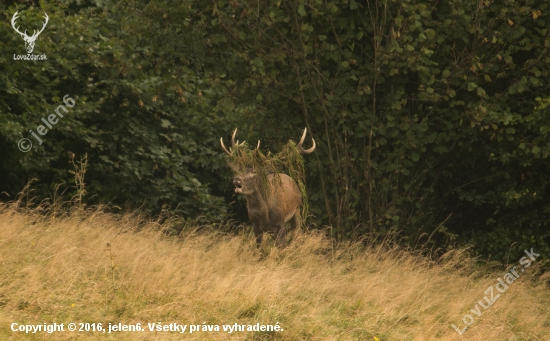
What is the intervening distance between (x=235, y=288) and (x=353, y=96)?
439cm

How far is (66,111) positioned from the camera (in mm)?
13727

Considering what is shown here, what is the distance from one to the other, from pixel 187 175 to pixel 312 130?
3953 mm

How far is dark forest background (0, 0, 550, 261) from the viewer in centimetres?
1207

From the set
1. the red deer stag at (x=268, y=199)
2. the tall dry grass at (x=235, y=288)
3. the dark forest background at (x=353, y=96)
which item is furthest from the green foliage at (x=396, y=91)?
the tall dry grass at (x=235, y=288)

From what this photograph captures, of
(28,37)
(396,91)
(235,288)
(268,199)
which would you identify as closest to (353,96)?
(396,91)

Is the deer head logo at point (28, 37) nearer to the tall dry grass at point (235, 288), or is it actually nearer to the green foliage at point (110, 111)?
the green foliage at point (110, 111)

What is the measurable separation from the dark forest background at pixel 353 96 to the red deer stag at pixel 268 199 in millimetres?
1201

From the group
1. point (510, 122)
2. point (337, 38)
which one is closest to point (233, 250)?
point (337, 38)

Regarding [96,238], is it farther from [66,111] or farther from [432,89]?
[432,89]

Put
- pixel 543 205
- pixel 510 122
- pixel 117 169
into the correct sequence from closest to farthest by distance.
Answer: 1. pixel 510 122
2. pixel 543 205
3. pixel 117 169

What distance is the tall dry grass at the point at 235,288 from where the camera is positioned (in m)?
8.21

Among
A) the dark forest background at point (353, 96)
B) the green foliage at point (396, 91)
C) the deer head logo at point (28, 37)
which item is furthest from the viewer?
the deer head logo at point (28, 37)

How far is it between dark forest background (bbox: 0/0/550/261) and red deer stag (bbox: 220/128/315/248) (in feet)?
3.94

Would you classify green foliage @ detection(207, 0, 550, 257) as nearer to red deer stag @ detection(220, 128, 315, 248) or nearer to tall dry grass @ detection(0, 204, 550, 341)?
red deer stag @ detection(220, 128, 315, 248)
